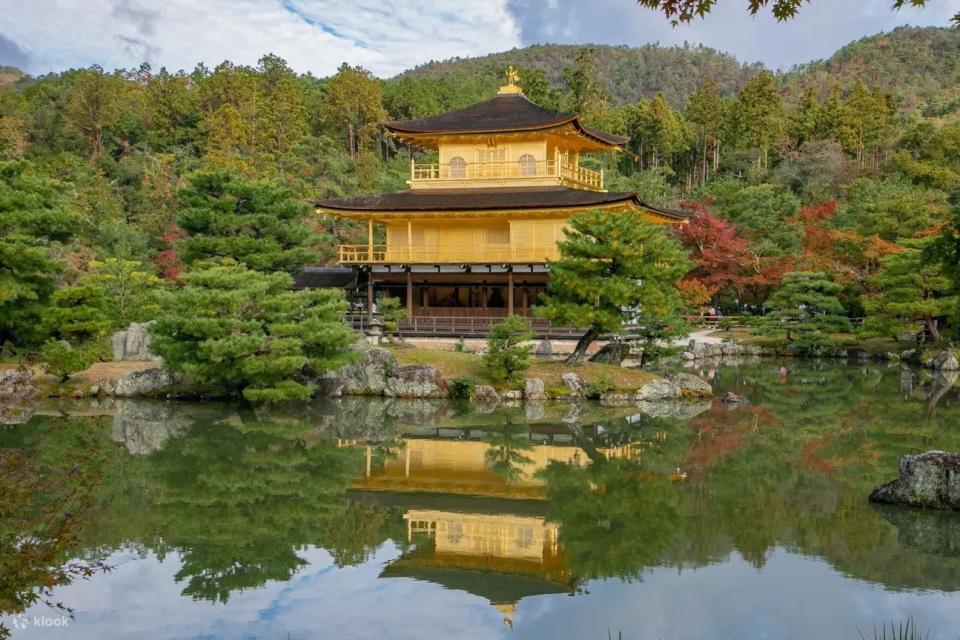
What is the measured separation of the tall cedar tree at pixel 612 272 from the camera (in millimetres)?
19266

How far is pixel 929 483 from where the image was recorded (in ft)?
33.5

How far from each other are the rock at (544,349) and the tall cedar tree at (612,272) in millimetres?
4494

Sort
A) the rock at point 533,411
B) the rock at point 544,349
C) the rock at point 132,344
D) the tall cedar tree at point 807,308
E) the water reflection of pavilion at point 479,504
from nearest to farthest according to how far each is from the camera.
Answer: the water reflection of pavilion at point 479,504 < the rock at point 533,411 < the rock at point 132,344 < the rock at point 544,349 < the tall cedar tree at point 807,308

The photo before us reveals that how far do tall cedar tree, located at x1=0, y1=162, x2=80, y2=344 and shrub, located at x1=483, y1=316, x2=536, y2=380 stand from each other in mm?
9523

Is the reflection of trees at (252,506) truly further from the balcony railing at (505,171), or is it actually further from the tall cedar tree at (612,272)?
the balcony railing at (505,171)

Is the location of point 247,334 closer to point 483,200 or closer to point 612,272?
point 612,272

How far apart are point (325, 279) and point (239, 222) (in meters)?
4.23

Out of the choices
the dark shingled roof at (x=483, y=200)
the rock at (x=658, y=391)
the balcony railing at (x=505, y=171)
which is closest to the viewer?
the rock at (x=658, y=391)

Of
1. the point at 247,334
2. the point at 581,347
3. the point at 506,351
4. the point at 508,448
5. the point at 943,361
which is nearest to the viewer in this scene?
the point at 508,448

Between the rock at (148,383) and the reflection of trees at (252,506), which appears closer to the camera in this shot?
the reflection of trees at (252,506)

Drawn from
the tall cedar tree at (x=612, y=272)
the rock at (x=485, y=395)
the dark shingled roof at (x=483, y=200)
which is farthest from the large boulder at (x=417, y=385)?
the dark shingled roof at (x=483, y=200)

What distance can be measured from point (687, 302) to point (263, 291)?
1820 centimetres

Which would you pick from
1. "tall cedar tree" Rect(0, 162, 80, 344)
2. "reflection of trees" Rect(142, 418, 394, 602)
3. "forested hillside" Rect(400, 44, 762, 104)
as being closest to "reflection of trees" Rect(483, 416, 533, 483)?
"reflection of trees" Rect(142, 418, 394, 602)

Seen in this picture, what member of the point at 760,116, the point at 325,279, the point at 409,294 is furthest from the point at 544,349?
the point at 760,116
